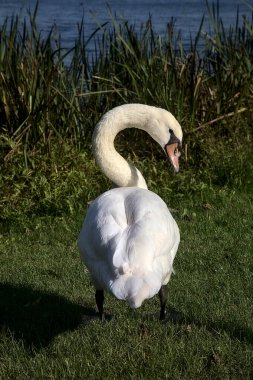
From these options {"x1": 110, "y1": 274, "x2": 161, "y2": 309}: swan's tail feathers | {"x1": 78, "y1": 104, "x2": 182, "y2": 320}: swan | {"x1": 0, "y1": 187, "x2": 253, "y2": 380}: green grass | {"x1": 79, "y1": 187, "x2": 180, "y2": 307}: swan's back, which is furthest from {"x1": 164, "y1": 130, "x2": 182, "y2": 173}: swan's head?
{"x1": 110, "y1": 274, "x2": 161, "y2": 309}: swan's tail feathers

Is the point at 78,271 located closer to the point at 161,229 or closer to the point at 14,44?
the point at 161,229

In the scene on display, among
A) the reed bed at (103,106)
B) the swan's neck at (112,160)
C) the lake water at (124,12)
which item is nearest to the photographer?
the swan's neck at (112,160)

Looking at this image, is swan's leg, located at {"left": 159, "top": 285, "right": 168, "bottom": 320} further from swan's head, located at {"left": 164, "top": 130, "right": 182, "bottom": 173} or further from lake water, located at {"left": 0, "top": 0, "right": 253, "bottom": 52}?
lake water, located at {"left": 0, "top": 0, "right": 253, "bottom": 52}

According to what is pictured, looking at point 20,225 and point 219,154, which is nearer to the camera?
point 20,225

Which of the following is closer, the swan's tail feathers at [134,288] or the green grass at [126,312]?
the swan's tail feathers at [134,288]

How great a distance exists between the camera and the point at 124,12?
84.0 feet

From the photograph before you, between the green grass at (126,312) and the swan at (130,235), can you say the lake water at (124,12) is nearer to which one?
the green grass at (126,312)

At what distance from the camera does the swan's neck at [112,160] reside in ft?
17.0

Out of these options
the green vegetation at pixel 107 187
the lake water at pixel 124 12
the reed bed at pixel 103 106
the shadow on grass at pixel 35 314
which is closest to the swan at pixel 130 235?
the shadow on grass at pixel 35 314

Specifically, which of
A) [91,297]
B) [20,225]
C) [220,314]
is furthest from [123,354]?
[20,225]

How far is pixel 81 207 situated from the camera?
7090mm

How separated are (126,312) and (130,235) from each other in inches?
35.3

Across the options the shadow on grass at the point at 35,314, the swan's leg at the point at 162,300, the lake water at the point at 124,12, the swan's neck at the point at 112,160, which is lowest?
the lake water at the point at 124,12

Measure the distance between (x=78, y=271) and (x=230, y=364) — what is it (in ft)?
6.25
